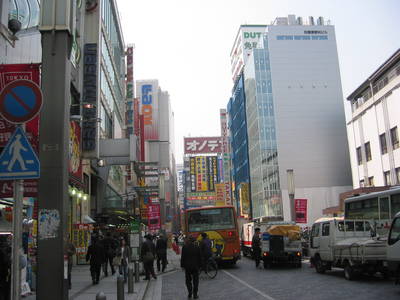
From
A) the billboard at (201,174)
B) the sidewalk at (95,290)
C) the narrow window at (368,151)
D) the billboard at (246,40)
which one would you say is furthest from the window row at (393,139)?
the billboard at (201,174)

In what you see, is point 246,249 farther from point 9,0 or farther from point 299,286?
point 9,0

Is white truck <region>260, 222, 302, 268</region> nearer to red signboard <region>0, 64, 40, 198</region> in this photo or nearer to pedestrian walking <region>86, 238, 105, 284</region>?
pedestrian walking <region>86, 238, 105, 284</region>

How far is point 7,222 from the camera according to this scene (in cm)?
1319

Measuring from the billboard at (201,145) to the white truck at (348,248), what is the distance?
420ft

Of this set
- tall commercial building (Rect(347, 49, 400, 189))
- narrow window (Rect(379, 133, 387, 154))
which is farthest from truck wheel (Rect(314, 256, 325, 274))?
narrow window (Rect(379, 133, 387, 154))

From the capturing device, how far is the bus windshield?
23.0 meters

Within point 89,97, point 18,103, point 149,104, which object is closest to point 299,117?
point 89,97

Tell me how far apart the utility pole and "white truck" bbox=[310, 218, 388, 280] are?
10389mm

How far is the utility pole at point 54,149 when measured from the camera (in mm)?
7293

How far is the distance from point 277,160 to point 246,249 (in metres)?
36.8

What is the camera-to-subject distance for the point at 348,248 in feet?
49.9

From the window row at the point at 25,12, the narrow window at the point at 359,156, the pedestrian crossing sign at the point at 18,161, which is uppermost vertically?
the window row at the point at 25,12

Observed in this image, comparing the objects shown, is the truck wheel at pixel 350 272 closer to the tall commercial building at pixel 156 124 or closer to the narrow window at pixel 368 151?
the narrow window at pixel 368 151

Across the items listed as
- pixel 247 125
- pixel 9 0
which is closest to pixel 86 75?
pixel 9 0
